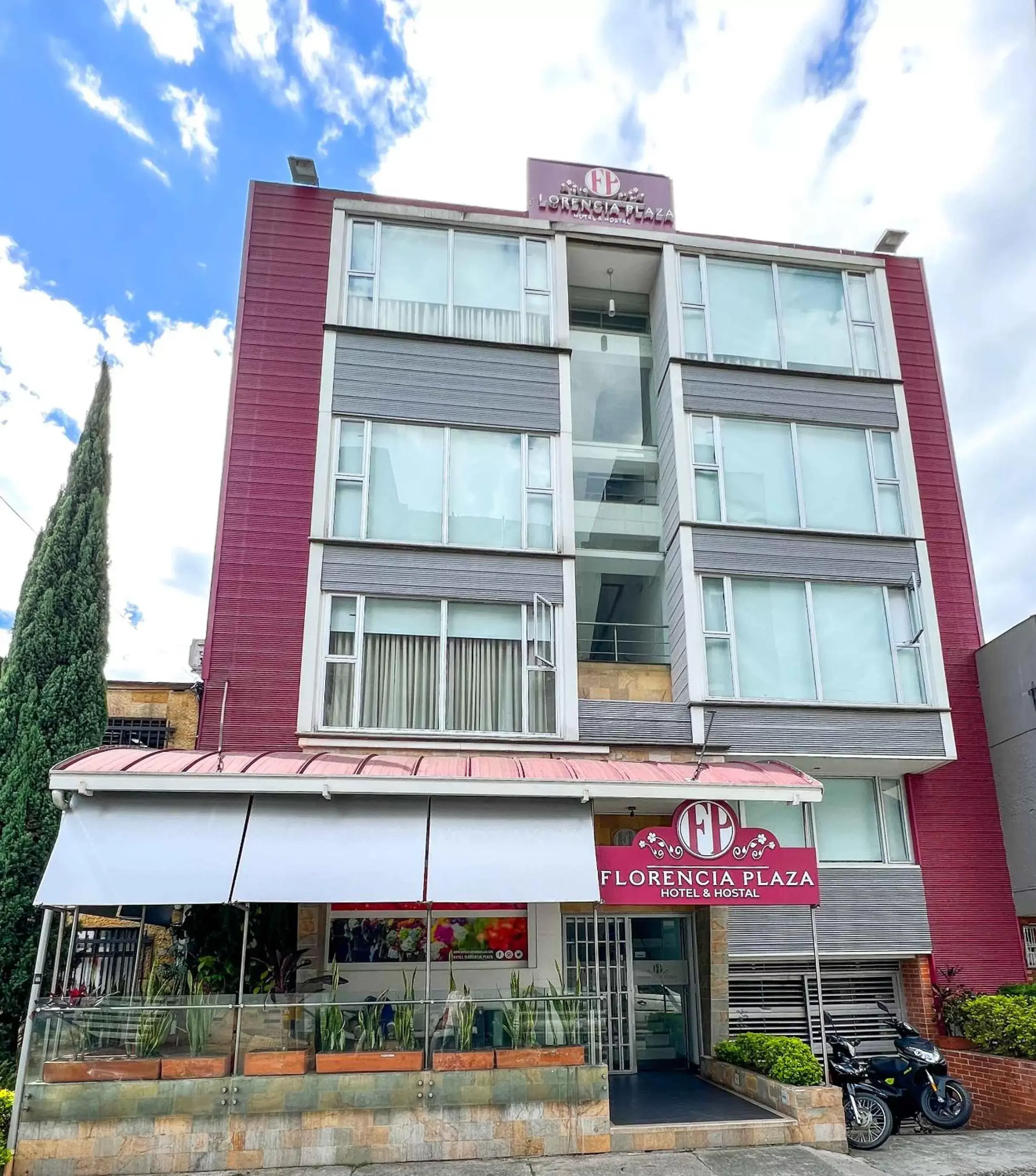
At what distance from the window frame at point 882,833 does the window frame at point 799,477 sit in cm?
392

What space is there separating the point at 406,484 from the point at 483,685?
3.41 metres

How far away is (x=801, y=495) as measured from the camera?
1559 cm

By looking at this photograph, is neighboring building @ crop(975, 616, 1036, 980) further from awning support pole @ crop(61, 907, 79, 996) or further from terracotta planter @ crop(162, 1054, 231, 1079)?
awning support pole @ crop(61, 907, 79, 996)

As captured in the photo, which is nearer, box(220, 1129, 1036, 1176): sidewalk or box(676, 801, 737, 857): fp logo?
box(220, 1129, 1036, 1176): sidewalk

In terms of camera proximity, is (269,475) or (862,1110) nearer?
(862,1110)

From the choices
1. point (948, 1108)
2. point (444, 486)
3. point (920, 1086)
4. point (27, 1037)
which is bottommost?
point (948, 1108)

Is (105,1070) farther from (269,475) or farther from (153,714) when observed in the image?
(269,475)

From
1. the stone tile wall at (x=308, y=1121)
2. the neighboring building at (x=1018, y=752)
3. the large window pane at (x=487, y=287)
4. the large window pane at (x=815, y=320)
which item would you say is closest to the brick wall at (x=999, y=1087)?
the neighboring building at (x=1018, y=752)

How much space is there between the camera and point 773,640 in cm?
1472

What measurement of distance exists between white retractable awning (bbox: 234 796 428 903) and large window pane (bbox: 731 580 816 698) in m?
5.92

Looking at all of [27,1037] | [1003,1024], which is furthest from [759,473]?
Answer: [27,1037]

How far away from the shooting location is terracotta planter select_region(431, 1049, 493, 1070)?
9.91 metres

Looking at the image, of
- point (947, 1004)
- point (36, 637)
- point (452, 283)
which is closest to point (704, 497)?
point (452, 283)

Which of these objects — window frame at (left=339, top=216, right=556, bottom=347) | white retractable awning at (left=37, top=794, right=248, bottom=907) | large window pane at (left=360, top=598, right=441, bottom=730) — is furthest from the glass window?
white retractable awning at (left=37, top=794, right=248, bottom=907)
